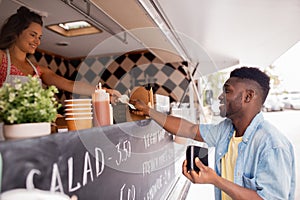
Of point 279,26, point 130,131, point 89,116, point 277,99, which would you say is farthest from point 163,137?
point 277,99

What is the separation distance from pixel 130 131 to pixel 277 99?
11.4 meters

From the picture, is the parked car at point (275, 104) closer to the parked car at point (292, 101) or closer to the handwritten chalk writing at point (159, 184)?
the parked car at point (292, 101)

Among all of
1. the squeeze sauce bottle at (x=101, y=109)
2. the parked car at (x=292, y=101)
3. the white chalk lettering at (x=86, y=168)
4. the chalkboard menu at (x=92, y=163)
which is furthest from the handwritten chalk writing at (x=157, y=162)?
the parked car at (x=292, y=101)

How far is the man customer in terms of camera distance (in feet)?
3.70

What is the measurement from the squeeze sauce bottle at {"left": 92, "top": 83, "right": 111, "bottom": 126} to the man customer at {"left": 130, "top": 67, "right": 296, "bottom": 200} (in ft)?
1.42

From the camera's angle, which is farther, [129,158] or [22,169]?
[129,158]

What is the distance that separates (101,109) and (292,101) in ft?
39.3

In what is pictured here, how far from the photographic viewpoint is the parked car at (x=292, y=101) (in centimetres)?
1083

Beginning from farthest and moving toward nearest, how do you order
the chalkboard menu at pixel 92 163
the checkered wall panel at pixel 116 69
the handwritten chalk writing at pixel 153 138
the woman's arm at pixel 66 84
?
the checkered wall panel at pixel 116 69
the handwritten chalk writing at pixel 153 138
the woman's arm at pixel 66 84
the chalkboard menu at pixel 92 163

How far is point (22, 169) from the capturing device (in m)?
0.65

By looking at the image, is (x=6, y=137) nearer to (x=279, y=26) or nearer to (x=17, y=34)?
(x=17, y=34)

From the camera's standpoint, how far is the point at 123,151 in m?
1.25

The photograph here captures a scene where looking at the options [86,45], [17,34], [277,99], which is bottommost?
[277,99]

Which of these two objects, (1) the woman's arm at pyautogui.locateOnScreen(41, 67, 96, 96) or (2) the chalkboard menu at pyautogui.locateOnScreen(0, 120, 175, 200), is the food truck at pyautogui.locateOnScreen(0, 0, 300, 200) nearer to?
(2) the chalkboard menu at pyautogui.locateOnScreen(0, 120, 175, 200)
